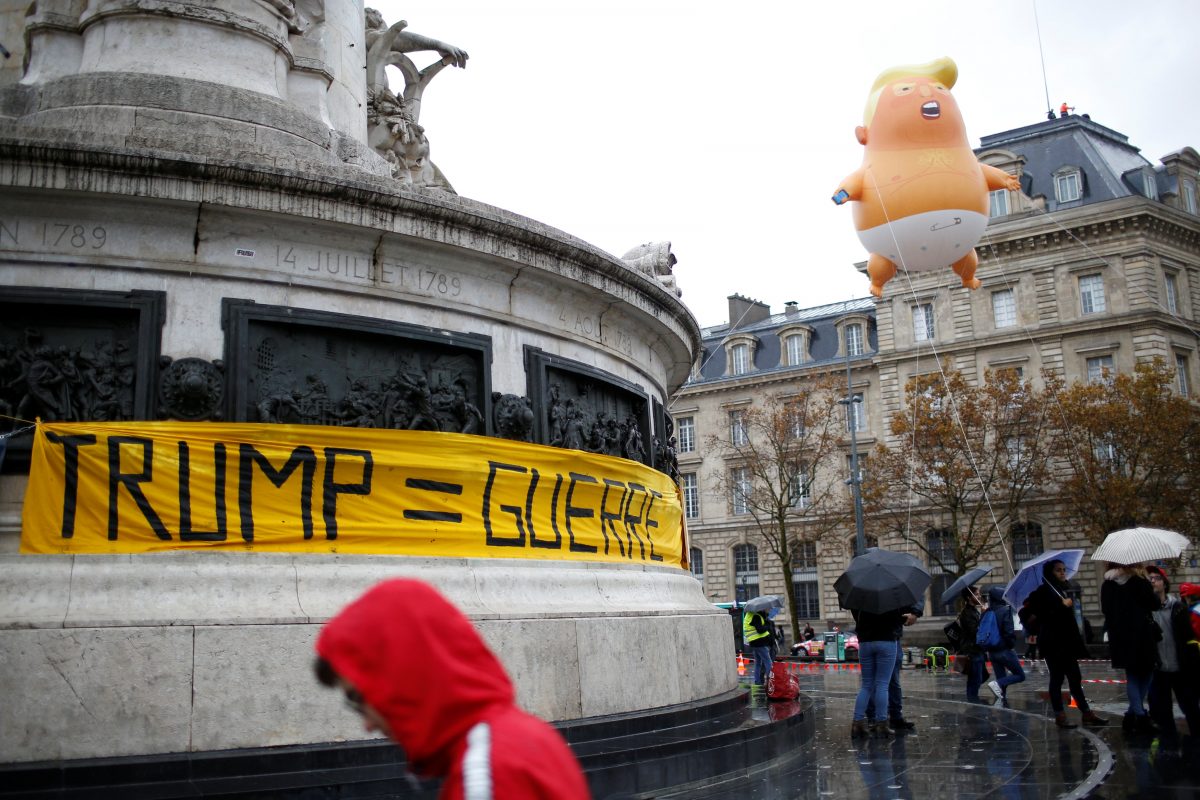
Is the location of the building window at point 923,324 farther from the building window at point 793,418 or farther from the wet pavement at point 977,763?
the wet pavement at point 977,763

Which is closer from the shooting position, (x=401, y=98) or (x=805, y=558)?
(x=401, y=98)

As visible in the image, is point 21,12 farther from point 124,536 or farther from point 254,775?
point 254,775

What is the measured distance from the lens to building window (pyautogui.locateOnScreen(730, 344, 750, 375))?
2584 inches

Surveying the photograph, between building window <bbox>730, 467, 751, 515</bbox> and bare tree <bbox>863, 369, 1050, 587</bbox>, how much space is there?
7.95 metres

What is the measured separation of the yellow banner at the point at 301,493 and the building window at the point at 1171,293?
4645 cm

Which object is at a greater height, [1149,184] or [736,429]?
[1149,184]

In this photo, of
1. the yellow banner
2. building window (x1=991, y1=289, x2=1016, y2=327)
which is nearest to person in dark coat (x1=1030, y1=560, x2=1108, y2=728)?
the yellow banner

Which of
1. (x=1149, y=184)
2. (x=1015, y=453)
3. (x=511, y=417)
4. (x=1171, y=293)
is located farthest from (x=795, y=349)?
(x=511, y=417)

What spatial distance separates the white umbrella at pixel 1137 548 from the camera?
35.0 feet

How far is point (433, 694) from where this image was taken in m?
2.27

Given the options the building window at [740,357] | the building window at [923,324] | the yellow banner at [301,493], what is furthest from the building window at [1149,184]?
the yellow banner at [301,493]

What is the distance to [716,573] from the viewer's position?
62375 mm

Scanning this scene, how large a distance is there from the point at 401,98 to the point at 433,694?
41.8 feet

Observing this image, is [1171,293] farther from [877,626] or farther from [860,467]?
[877,626]
